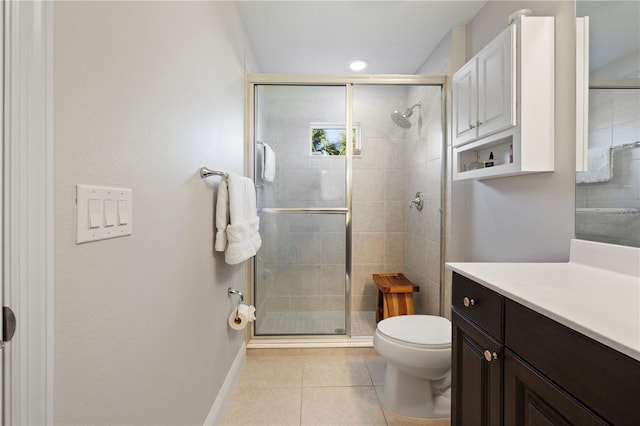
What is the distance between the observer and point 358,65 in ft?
8.98

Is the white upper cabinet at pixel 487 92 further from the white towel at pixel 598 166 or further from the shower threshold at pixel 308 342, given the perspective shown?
the shower threshold at pixel 308 342

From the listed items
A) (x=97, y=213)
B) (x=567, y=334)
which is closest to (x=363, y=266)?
(x=567, y=334)

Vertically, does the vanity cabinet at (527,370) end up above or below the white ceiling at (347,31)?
below

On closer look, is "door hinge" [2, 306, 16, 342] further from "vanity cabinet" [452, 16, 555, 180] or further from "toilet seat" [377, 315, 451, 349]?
"vanity cabinet" [452, 16, 555, 180]

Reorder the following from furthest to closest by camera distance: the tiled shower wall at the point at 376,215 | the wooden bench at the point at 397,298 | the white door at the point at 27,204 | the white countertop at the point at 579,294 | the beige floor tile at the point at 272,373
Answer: the tiled shower wall at the point at 376,215 → the wooden bench at the point at 397,298 → the beige floor tile at the point at 272,373 → the white countertop at the point at 579,294 → the white door at the point at 27,204

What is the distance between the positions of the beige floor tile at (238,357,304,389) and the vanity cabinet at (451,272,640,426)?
1.10 m

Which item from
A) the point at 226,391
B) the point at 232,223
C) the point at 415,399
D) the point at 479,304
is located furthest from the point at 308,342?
the point at 479,304

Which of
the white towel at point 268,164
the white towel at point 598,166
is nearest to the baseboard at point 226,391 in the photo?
the white towel at point 268,164

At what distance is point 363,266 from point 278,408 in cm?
163

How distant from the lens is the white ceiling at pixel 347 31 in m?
1.93

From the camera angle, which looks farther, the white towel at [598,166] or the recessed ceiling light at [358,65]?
the recessed ceiling light at [358,65]

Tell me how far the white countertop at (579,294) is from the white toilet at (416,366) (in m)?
Result: 0.55

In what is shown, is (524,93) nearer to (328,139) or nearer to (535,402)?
(535,402)

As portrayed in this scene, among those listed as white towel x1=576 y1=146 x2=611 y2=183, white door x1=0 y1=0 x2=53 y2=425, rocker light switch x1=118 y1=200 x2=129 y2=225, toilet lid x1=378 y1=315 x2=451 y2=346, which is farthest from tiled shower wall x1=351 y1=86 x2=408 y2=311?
white door x1=0 y1=0 x2=53 y2=425
